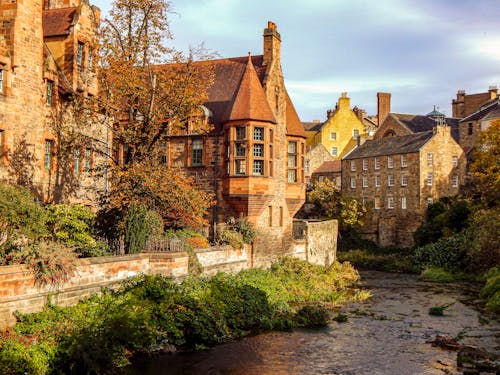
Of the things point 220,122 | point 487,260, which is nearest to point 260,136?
point 220,122

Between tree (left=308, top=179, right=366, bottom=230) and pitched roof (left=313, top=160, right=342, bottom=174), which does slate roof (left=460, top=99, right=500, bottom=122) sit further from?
tree (left=308, top=179, right=366, bottom=230)

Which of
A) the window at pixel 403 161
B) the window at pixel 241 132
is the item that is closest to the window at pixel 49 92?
the window at pixel 241 132

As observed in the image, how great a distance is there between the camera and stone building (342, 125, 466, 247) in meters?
56.8

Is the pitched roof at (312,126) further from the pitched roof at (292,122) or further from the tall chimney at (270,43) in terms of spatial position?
the tall chimney at (270,43)

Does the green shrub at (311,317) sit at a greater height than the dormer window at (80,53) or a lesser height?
lesser

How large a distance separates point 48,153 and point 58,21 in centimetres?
721

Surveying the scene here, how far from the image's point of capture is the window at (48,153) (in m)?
25.5

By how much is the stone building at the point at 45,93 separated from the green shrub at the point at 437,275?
26721 mm

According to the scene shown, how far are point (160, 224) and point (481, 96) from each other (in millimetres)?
59368

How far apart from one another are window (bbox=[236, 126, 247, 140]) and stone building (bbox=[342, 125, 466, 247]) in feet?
106

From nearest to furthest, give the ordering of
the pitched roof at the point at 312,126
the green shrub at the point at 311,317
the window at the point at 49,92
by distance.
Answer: the green shrub at the point at 311,317, the window at the point at 49,92, the pitched roof at the point at 312,126

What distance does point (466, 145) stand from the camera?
6400 centimetres

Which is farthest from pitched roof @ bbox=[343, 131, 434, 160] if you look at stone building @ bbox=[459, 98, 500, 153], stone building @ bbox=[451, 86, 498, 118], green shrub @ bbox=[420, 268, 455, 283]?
green shrub @ bbox=[420, 268, 455, 283]

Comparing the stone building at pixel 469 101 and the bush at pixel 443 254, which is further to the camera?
the stone building at pixel 469 101
